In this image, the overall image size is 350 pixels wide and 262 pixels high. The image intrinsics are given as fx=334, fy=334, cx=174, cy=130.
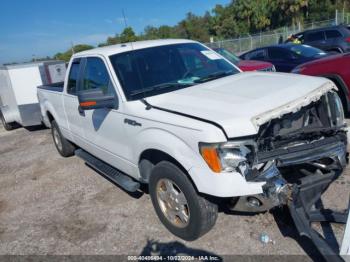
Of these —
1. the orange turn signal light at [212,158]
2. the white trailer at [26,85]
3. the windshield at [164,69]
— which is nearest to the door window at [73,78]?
the windshield at [164,69]

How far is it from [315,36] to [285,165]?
14.9m

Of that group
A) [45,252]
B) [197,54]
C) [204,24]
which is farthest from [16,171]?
[204,24]

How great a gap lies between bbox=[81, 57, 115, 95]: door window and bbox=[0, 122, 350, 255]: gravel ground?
5.08ft

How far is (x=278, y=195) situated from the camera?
279 cm

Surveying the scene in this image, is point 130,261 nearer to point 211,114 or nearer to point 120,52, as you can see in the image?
point 211,114

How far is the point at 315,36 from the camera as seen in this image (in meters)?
15.8

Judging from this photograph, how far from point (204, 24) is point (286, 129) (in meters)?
76.6

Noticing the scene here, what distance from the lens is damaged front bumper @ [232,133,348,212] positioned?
110 inches

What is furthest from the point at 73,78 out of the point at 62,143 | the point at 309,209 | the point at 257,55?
the point at 257,55

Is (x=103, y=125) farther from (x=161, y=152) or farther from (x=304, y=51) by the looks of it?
(x=304, y=51)

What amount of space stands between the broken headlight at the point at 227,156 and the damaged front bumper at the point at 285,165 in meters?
0.11

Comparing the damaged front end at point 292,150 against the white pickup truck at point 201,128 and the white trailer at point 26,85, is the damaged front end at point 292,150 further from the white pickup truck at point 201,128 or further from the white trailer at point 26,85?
the white trailer at point 26,85

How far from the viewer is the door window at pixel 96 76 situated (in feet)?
13.1

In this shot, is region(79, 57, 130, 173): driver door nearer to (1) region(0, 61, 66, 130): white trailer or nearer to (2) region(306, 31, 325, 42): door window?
(1) region(0, 61, 66, 130): white trailer
